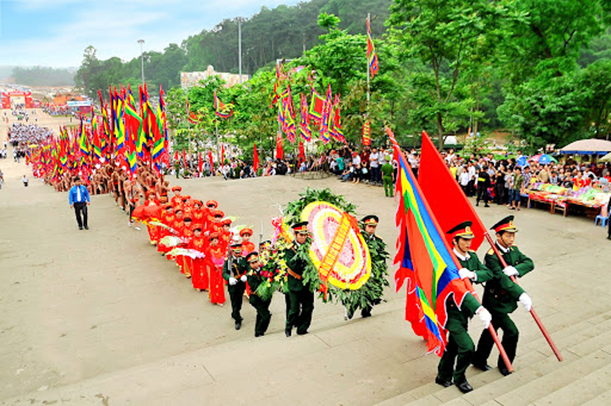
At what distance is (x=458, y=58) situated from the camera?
18.7 m

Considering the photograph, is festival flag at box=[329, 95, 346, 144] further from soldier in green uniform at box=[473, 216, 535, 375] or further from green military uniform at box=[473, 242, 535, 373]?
green military uniform at box=[473, 242, 535, 373]

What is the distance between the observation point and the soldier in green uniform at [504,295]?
4454mm

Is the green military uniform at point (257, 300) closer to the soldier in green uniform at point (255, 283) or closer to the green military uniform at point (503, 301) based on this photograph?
the soldier in green uniform at point (255, 283)

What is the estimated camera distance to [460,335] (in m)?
4.24

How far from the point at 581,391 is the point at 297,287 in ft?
10.5

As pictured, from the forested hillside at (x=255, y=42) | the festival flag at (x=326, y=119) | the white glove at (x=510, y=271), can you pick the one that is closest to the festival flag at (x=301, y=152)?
the festival flag at (x=326, y=119)

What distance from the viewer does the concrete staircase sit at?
3.55 metres

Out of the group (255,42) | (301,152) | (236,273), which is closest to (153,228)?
(236,273)

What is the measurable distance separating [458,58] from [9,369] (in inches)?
729

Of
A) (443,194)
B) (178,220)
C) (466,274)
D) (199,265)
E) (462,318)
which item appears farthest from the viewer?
(178,220)

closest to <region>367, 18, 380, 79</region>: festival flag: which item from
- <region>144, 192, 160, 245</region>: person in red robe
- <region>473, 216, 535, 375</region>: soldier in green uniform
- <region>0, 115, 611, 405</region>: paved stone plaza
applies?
<region>0, 115, 611, 405</region>: paved stone plaza

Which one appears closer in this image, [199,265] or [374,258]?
[374,258]

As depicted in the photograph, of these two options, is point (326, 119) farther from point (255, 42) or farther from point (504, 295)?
point (255, 42)

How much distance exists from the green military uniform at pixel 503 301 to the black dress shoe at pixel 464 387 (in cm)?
54
